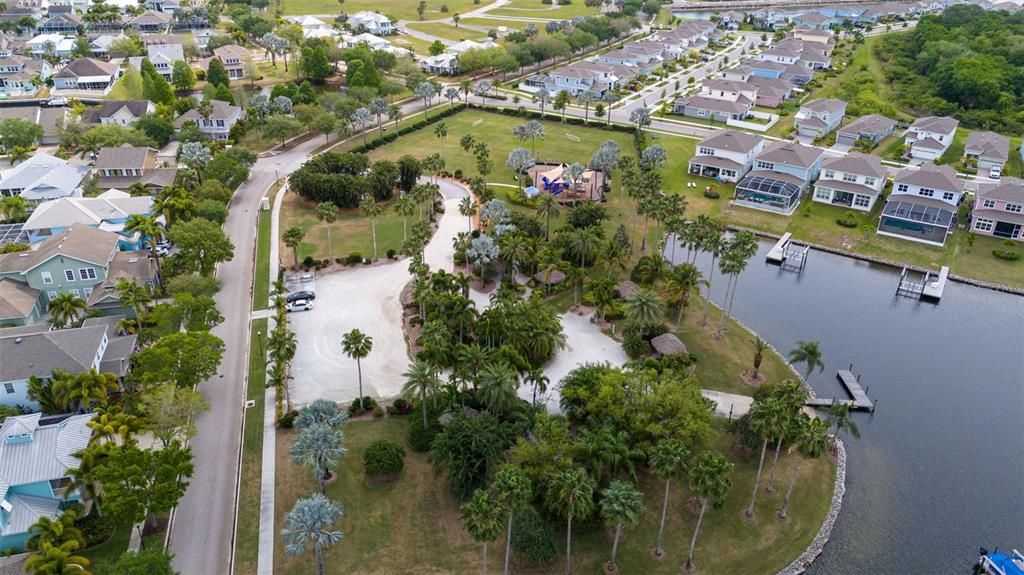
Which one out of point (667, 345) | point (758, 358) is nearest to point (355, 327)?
point (667, 345)

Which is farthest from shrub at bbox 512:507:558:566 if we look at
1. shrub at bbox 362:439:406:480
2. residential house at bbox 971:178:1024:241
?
residential house at bbox 971:178:1024:241

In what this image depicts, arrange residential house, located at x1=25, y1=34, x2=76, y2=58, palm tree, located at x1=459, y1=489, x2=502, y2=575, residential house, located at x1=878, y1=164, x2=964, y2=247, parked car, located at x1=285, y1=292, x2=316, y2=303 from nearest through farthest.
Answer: palm tree, located at x1=459, y1=489, x2=502, y2=575
parked car, located at x1=285, y1=292, x2=316, y2=303
residential house, located at x1=878, y1=164, x2=964, y2=247
residential house, located at x1=25, y1=34, x2=76, y2=58

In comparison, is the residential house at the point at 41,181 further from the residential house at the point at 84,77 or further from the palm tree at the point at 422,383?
the palm tree at the point at 422,383

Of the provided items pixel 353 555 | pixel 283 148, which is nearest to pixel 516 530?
pixel 353 555

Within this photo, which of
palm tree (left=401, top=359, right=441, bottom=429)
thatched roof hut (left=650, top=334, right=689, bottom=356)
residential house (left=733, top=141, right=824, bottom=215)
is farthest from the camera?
residential house (left=733, top=141, right=824, bottom=215)

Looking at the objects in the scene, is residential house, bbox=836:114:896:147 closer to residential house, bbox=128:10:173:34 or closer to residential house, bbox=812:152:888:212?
residential house, bbox=812:152:888:212

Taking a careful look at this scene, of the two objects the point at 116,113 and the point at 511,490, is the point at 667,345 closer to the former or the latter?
the point at 511,490
